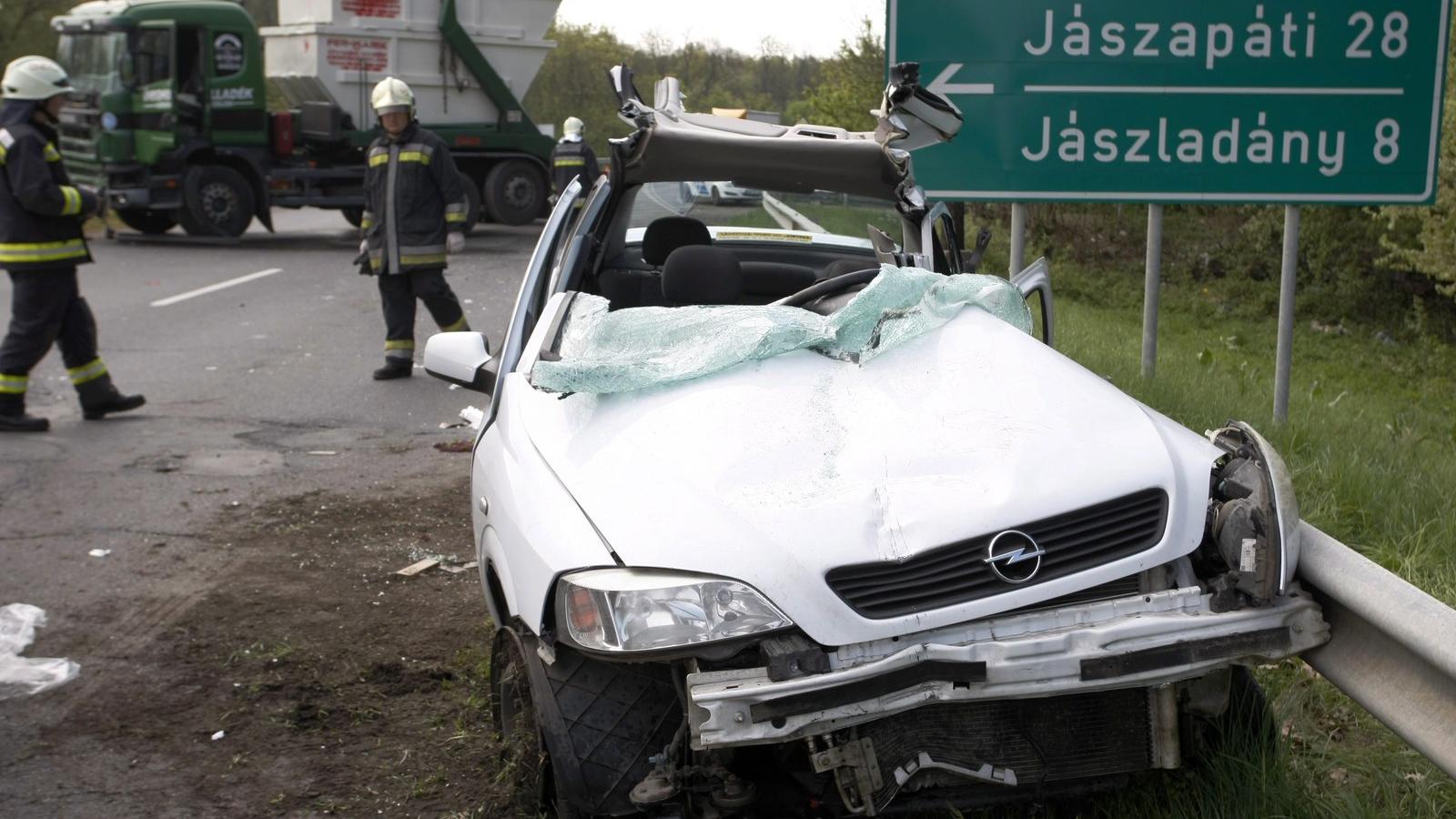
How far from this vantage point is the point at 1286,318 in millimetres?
7523

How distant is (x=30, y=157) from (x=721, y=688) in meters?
6.81

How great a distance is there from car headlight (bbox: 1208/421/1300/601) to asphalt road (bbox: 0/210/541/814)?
→ 283 centimetres

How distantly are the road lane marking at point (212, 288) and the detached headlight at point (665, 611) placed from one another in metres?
11.6

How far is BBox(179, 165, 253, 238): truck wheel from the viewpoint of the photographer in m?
19.0

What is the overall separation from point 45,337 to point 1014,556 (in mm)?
7054

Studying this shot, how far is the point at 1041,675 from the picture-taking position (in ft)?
8.66

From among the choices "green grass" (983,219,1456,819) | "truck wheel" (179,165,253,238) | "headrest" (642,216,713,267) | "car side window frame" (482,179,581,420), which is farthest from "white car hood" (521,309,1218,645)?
"truck wheel" (179,165,253,238)

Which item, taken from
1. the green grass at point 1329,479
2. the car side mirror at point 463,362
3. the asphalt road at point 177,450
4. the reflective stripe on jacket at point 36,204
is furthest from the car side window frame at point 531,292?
the reflective stripe on jacket at point 36,204

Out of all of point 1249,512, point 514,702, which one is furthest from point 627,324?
point 1249,512

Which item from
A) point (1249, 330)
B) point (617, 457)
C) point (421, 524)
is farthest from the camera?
Answer: point (1249, 330)

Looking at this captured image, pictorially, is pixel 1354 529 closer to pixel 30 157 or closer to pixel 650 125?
pixel 650 125

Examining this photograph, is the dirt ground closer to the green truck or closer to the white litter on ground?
the white litter on ground

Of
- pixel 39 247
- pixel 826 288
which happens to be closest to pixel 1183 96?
pixel 826 288

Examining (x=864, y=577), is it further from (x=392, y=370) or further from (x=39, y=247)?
(x=392, y=370)
